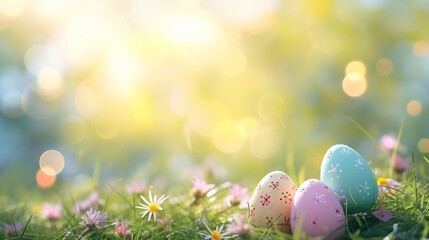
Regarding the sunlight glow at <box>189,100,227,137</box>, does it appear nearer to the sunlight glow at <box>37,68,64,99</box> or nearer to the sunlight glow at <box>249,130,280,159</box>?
the sunlight glow at <box>249,130,280,159</box>

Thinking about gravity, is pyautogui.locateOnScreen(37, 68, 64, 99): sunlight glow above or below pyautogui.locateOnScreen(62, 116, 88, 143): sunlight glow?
above

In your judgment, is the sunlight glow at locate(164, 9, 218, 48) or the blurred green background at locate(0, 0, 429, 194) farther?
the sunlight glow at locate(164, 9, 218, 48)

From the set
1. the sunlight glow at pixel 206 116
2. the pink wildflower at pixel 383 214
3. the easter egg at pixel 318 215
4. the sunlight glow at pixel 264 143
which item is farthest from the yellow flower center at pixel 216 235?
the sunlight glow at pixel 206 116

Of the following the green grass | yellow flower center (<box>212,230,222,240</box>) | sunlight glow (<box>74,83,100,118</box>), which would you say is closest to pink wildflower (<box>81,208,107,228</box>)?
the green grass

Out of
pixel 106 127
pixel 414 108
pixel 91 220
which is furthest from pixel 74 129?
pixel 91 220

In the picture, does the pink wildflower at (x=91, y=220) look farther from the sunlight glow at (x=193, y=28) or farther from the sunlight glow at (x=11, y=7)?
the sunlight glow at (x=11, y=7)

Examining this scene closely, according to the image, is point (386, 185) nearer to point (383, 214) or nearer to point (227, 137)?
point (383, 214)
